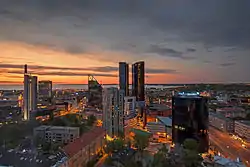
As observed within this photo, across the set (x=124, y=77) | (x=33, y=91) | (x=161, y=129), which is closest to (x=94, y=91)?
(x=124, y=77)

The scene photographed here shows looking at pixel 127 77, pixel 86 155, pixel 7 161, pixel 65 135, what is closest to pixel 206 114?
pixel 86 155

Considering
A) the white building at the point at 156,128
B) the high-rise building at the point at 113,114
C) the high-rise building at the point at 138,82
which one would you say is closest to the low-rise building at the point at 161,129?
the white building at the point at 156,128

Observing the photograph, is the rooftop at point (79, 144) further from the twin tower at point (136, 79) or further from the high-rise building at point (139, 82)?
the high-rise building at point (139, 82)

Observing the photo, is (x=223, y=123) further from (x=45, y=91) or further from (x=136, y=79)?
(x=45, y=91)

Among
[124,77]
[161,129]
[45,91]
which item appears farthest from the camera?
[124,77]

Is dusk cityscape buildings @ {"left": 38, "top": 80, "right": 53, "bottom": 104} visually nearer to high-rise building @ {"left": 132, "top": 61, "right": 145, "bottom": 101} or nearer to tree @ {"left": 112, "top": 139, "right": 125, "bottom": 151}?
high-rise building @ {"left": 132, "top": 61, "right": 145, "bottom": 101}

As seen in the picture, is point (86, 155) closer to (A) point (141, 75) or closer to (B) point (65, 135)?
(B) point (65, 135)
